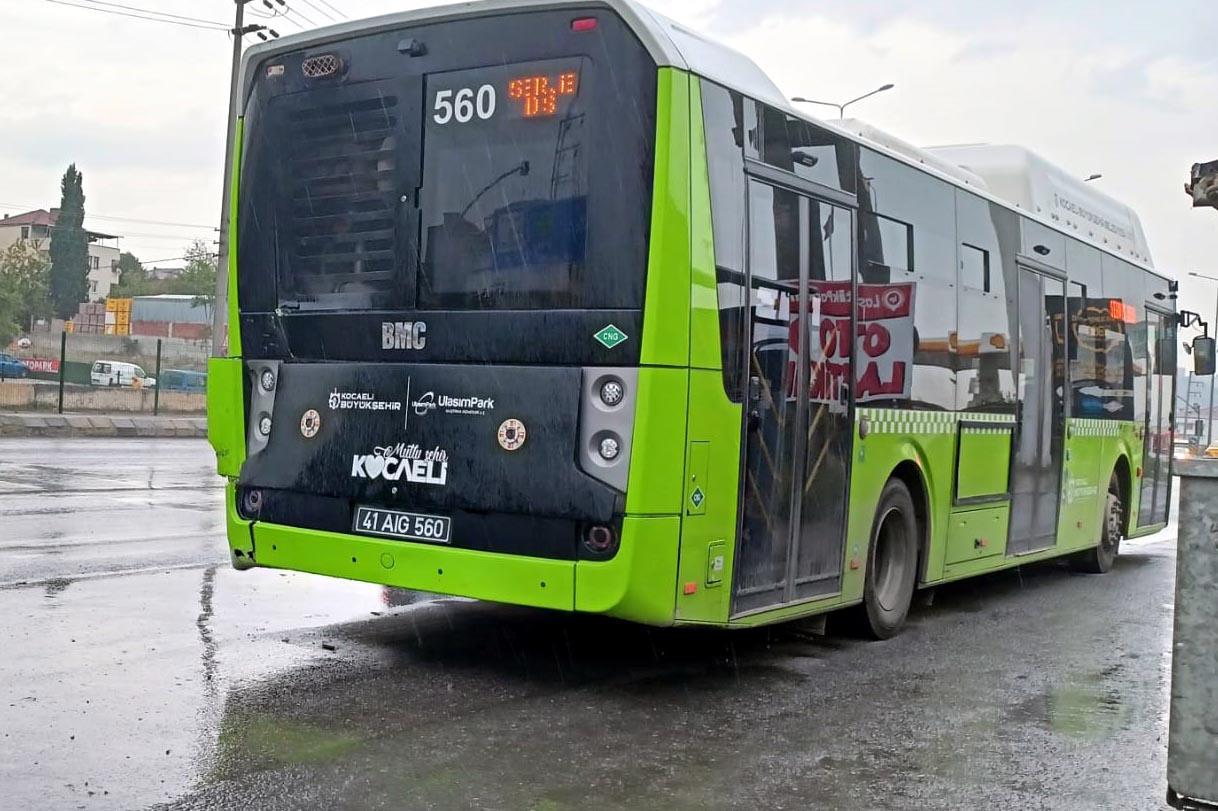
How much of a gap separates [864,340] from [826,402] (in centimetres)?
67

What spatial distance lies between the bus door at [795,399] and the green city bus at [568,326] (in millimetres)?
21

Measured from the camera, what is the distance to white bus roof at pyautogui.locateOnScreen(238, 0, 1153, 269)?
6438mm

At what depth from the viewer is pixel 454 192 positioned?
687 centimetres

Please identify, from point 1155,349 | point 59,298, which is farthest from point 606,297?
point 59,298

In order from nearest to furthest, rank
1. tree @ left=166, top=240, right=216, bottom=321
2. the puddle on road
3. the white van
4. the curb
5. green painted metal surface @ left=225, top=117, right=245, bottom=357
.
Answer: the puddle on road < green painted metal surface @ left=225, top=117, right=245, bottom=357 < the curb < the white van < tree @ left=166, top=240, right=216, bottom=321

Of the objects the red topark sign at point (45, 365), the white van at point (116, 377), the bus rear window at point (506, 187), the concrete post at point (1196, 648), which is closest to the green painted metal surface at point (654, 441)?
the bus rear window at point (506, 187)

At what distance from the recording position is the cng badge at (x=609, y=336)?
6285 millimetres

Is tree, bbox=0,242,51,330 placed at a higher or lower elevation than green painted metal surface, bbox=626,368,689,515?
higher

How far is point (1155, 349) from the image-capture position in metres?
14.5

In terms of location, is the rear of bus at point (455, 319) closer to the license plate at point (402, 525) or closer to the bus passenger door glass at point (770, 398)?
the license plate at point (402, 525)

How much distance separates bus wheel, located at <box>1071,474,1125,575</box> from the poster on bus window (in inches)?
221

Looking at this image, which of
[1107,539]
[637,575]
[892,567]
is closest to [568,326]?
[637,575]

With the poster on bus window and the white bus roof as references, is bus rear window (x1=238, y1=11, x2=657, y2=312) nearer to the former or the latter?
the white bus roof

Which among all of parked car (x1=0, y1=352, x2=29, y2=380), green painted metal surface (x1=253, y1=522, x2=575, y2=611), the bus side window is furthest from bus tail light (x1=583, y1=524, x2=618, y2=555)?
parked car (x1=0, y1=352, x2=29, y2=380)
